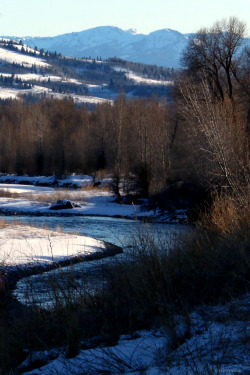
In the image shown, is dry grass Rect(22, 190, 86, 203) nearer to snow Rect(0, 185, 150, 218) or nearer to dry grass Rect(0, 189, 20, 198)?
snow Rect(0, 185, 150, 218)

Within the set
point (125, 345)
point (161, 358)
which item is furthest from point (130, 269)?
point (161, 358)

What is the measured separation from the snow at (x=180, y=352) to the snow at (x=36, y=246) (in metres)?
7.77

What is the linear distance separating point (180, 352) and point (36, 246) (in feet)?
38.4

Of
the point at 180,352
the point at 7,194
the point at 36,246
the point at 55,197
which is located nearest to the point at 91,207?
the point at 55,197

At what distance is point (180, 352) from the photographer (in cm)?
418

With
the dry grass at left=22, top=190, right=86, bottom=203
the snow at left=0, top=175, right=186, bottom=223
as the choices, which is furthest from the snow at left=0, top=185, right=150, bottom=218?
the dry grass at left=22, top=190, right=86, bottom=203

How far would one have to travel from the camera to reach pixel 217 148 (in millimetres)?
11500

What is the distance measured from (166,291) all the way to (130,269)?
84 centimetres

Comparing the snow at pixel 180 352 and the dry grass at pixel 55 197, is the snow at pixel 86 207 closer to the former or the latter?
the dry grass at pixel 55 197

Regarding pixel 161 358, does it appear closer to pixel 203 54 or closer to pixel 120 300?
pixel 120 300

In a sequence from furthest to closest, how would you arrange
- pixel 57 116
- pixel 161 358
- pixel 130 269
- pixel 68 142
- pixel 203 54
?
pixel 57 116
pixel 68 142
pixel 203 54
pixel 130 269
pixel 161 358

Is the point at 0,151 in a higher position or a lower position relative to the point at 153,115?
lower

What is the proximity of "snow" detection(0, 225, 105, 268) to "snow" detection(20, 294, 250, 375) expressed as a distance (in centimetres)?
777

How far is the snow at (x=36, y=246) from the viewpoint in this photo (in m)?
13.3
